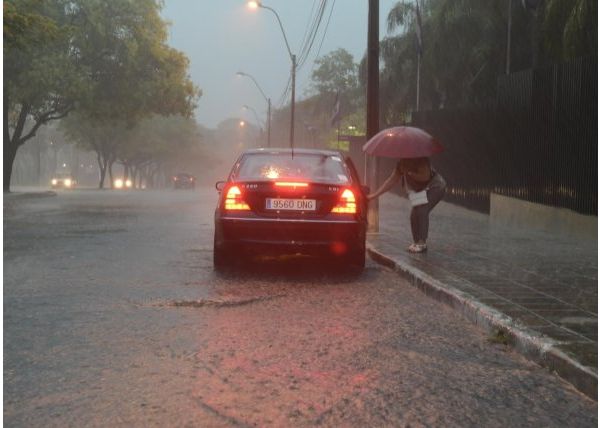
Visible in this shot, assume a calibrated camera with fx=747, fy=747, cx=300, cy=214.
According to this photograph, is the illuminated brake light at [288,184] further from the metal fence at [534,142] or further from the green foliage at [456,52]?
the green foliage at [456,52]

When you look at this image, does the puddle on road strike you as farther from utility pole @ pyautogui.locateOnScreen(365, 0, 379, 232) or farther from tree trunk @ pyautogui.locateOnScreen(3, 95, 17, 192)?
tree trunk @ pyautogui.locateOnScreen(3, 95, 17, 192)

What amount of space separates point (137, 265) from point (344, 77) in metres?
77.8

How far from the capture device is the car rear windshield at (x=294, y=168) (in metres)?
8.29

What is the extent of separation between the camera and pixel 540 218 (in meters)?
13.6

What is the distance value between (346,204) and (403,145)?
5.10 feet

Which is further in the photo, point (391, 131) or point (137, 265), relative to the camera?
point (391, 131)

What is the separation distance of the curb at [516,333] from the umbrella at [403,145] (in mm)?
1891

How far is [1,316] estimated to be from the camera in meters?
5.70

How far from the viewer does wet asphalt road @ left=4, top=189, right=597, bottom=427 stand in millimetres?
3604

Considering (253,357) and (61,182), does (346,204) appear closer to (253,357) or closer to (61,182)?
(253,357)

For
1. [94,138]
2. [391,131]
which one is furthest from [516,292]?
[94,138]

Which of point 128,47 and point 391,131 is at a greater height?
point 128,47

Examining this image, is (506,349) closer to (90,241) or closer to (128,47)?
(90,241)

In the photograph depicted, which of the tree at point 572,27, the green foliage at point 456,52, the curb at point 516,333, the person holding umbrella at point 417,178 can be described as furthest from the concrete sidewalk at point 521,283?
the green foliage at point 456,52
